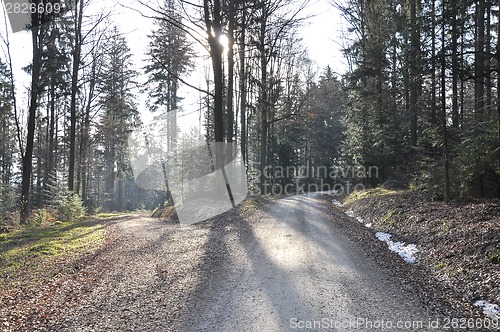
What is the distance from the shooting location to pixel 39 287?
6.29 meters

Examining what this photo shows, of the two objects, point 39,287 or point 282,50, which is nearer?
point 39,287

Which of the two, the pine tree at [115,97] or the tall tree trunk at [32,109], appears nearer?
the tall tree trunk at [32,109]

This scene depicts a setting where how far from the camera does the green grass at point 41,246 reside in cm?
777

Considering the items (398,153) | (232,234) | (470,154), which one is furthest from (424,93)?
(232,234)

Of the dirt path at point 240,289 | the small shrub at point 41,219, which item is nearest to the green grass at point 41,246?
the dirt path at point 240,289

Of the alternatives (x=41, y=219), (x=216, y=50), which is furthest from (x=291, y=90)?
(x=41, y=219)

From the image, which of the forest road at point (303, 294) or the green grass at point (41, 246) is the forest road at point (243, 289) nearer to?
the forest road at point (303, 294)

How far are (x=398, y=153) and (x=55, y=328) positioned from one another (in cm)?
1986

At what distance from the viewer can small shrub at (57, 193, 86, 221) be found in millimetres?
17172

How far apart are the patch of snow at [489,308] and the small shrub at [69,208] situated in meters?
16.8

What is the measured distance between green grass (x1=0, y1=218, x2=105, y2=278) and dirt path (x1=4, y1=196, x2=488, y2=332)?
3.47ft

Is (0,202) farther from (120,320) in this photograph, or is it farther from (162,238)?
(120,320)

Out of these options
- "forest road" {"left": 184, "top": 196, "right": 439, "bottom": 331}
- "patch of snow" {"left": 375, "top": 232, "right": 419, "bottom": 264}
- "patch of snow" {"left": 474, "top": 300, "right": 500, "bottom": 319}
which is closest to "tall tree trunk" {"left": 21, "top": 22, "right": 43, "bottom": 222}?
"forest road" {"left": 184, "top": 196, "right": 439, "bottom": 331}

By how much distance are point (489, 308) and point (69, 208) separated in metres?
17.3
